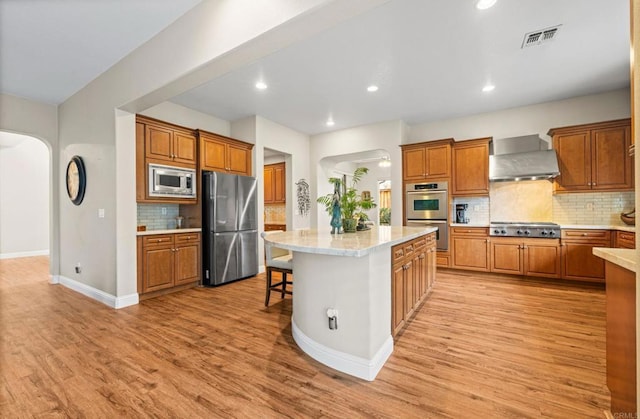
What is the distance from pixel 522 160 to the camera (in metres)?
4.42

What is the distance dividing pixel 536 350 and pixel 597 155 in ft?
11.7

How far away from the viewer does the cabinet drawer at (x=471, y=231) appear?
15.2ft

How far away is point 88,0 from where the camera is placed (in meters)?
2.31

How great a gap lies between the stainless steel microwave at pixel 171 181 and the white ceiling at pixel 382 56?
46.9 inches

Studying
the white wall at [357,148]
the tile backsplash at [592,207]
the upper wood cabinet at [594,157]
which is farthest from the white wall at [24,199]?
the tile backsplash at [592,207]

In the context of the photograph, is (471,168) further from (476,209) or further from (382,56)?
(382,56)

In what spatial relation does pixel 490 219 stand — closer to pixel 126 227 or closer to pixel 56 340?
pixel 126 227

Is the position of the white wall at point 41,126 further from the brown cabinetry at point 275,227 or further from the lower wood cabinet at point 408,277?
the lower wood cabinet at point 408,277

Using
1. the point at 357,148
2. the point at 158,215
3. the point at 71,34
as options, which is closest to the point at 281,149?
the point at 357,148

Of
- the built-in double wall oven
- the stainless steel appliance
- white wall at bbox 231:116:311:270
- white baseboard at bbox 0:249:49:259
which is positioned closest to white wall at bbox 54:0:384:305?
white wall at bbox 231:116:311:270

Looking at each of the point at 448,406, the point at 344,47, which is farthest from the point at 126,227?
the point at 448,406

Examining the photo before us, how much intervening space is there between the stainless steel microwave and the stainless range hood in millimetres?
4902

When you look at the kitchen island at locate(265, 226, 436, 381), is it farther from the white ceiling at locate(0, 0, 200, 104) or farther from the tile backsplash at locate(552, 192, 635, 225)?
the tile backsplash at locate(552, 192, 635, 225)

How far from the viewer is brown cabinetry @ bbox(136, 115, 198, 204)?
3.61 metres
